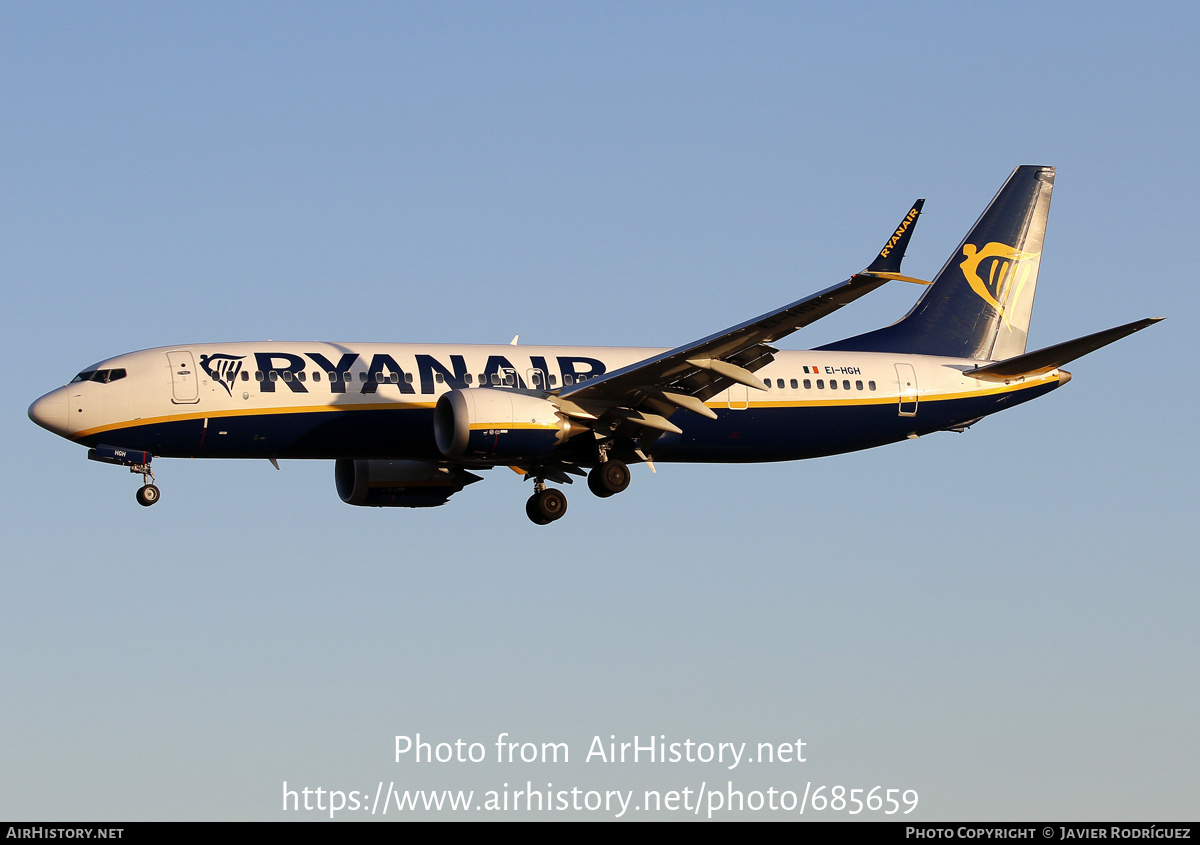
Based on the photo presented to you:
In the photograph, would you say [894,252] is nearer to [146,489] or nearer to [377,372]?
[377,372]

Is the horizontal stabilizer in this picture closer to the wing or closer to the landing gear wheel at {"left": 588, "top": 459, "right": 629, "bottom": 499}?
the wing

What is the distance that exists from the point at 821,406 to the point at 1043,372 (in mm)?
6866

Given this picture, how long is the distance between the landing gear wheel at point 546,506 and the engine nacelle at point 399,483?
267 centimetres

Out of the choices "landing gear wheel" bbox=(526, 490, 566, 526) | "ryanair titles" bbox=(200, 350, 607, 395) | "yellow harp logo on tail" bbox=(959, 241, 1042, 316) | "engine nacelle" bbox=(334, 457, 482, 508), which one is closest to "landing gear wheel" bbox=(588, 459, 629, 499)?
"landing gear wheel" bbox=(526, 490, 566, 526)

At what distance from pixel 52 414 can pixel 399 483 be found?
31.9 ft

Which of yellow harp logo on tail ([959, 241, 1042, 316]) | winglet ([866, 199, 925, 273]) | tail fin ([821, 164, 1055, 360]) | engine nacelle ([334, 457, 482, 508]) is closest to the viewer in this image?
winglet ([866, 199, 925, 273])

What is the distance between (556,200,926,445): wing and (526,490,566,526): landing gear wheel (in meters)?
3.04

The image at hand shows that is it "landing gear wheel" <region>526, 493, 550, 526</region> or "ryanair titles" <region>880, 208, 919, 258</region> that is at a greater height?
"ryanair titles" <region>880, 208, 919, 258</region>

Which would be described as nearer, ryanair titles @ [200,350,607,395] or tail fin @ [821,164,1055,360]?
ryanair titles @ [200,350,607,395]

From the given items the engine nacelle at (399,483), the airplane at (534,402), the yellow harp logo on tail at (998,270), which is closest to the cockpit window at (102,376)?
the airplane at (534,402)

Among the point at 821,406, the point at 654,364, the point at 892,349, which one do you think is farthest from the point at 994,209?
the point at 654,364

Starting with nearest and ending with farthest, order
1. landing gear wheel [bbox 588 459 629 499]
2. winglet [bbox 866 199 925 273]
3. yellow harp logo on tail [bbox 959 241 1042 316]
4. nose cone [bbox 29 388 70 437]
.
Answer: winglet [bbox 866 199 925 273]
nose cone [bbox 29 388 70 437]
landing gear wheel [bbox 588 459 629 499]
yellow harp logo on tail [bbox 959 241 1042 316]

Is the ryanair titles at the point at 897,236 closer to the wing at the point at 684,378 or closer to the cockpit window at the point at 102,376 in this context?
the wing at the point at 684,378

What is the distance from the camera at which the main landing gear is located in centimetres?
3878
